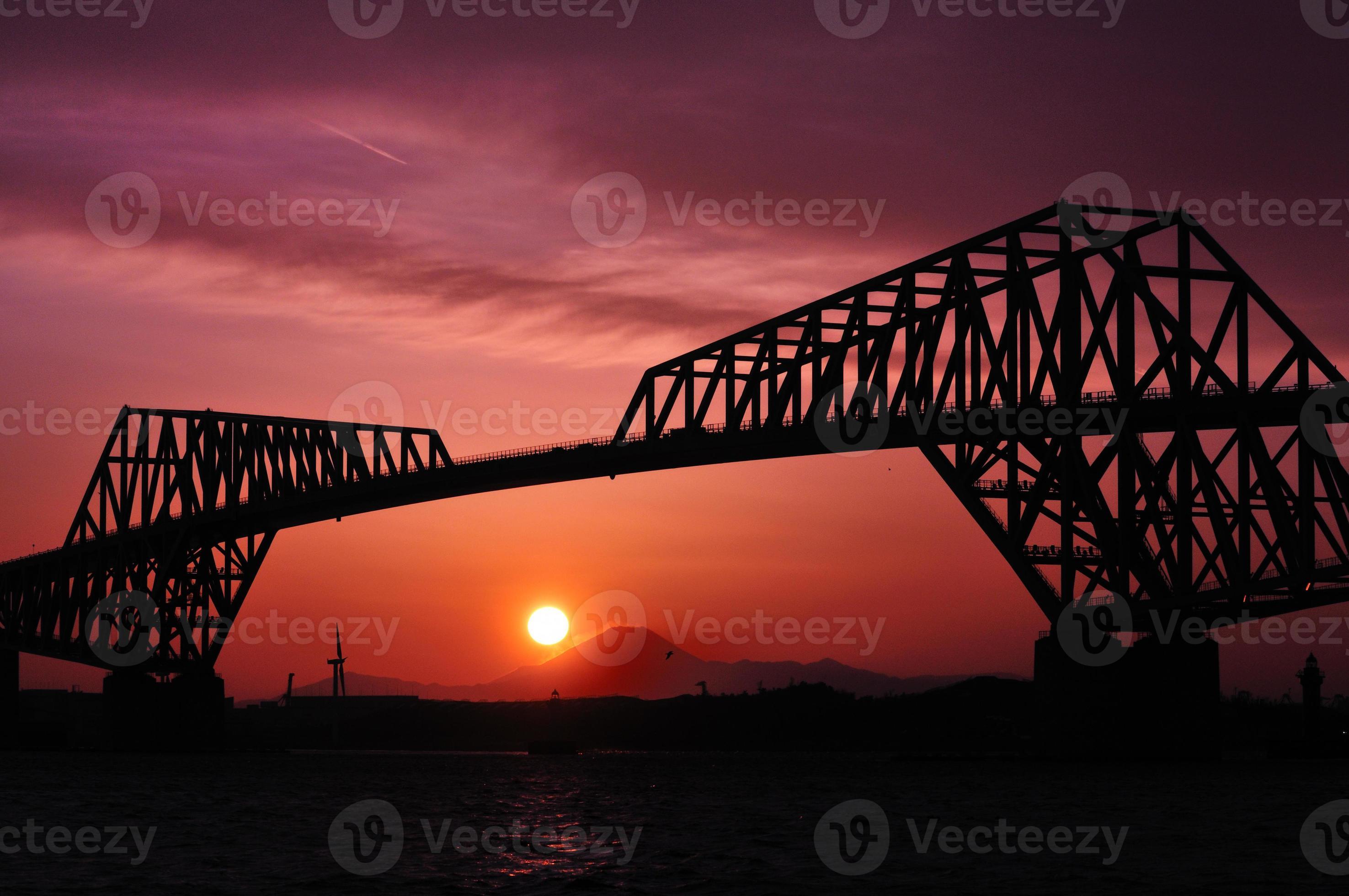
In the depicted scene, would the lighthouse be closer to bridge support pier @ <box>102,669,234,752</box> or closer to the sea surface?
the sea surface

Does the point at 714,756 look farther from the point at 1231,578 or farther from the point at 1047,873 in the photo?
the point at 1047,873

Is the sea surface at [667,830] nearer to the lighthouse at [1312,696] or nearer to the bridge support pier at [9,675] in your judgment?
the lighthouse at [1312,696]

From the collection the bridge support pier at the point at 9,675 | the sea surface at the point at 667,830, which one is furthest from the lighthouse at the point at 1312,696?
the bridge support pier at the point at 9,675

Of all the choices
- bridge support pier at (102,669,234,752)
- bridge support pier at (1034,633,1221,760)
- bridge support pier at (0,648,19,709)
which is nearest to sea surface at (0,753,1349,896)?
bridge support pier at (1034,633,1221,760)

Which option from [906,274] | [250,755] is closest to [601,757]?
[250,755]

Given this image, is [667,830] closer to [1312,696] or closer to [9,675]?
[1312,696]

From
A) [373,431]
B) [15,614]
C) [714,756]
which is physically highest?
[373,431]
